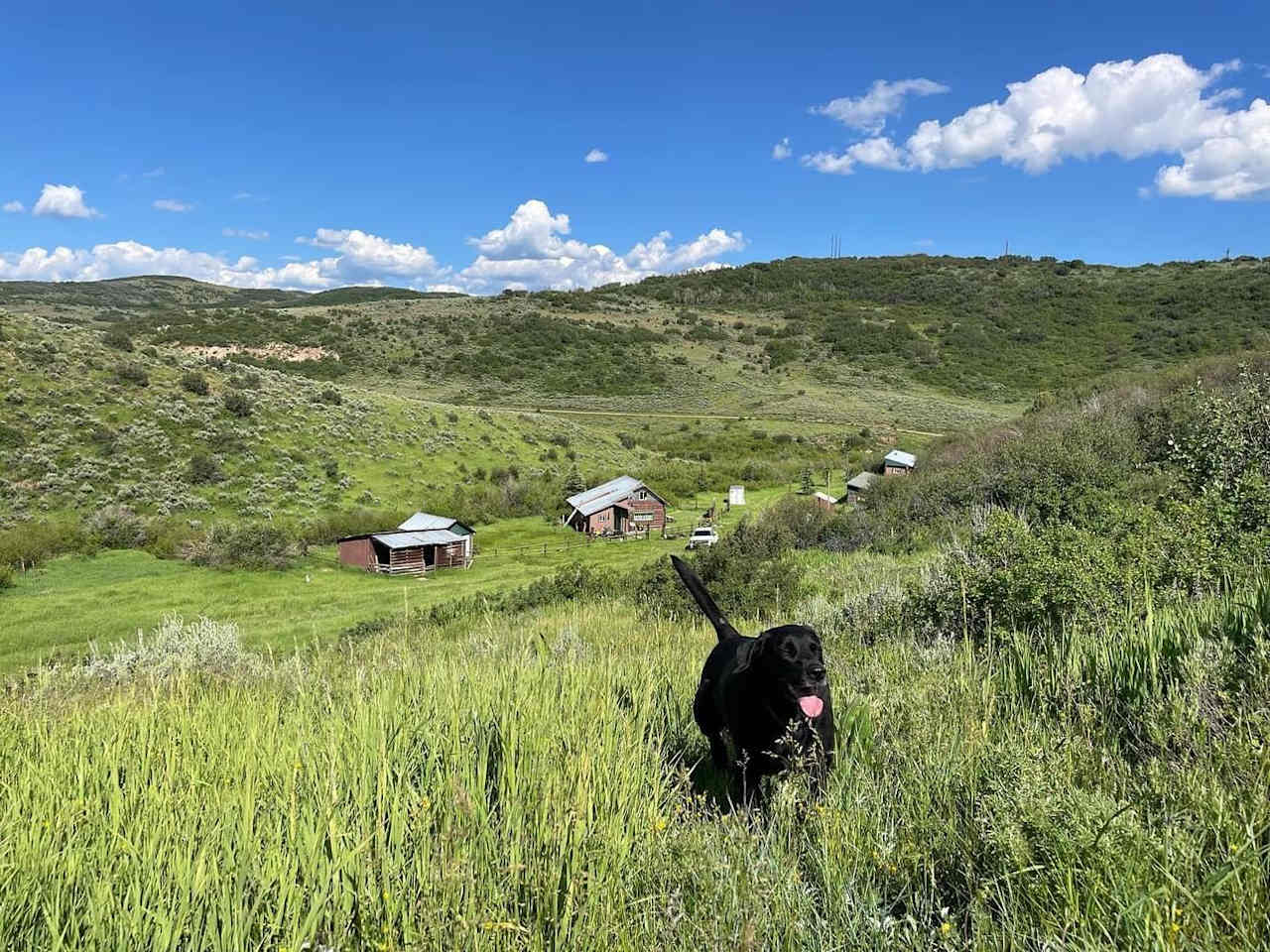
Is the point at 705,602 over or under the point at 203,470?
over

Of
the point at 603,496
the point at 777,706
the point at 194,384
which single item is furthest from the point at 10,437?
the point at 777,706

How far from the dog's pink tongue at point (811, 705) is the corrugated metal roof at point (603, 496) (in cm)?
3514

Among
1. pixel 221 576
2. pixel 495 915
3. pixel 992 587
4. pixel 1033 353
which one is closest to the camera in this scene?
pixel 495 915

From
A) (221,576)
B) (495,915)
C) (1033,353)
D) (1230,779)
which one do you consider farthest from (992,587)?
(1033,353)

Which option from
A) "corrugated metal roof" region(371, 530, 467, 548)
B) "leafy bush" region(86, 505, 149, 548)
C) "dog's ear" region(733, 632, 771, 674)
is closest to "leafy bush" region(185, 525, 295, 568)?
"leafy bush" region(86, 505, 149, 548)

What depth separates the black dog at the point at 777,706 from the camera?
319 centimetres

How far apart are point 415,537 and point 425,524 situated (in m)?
1.84

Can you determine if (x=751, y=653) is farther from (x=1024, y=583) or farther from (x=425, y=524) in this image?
(x=425, y=524)

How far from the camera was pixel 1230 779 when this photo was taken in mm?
2303

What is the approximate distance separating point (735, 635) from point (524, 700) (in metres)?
1.56

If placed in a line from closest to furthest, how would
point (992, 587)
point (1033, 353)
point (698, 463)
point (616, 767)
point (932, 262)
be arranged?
point (616, 767) → point (992, 587) → point (698, 463) → point (1033, 353) → point (932, 262)

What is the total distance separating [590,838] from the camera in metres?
2.22

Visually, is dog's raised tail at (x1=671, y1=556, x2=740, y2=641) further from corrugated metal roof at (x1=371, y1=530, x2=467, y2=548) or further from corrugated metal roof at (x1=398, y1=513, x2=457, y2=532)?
corrugated metal roof at (x1=398, y1=513, x2=457, y2=532)

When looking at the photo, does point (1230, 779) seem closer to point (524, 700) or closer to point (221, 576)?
point (524, 700)
